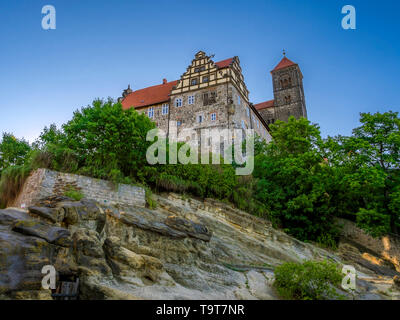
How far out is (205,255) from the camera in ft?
33.4

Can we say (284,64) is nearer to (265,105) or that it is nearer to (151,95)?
(265,105)

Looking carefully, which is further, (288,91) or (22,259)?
(288,91)

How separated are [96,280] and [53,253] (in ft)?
3.65

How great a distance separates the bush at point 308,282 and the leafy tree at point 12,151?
15.7 metres

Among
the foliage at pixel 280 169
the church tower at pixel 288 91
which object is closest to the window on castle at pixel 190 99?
the foliage at pixel 280 169

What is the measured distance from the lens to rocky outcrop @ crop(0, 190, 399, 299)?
614 cm

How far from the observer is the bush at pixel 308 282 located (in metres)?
8.25

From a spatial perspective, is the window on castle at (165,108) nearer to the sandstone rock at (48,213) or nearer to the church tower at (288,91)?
the sandstone rock at (48,213)

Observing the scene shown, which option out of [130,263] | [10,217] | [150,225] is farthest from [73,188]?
[130,263]

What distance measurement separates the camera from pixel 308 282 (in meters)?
8.41

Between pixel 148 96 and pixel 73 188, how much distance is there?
2588 centimetres

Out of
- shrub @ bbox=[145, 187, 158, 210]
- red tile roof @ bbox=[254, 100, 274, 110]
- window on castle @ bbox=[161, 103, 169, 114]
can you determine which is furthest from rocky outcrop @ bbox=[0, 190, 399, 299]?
red tile roof @ bbox=[254, 100, 274, 110]

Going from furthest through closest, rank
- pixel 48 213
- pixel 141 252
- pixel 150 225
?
pixel 150 225 < pixel 141 252 < pixel 48 213

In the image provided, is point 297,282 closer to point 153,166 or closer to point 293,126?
point 153,166
